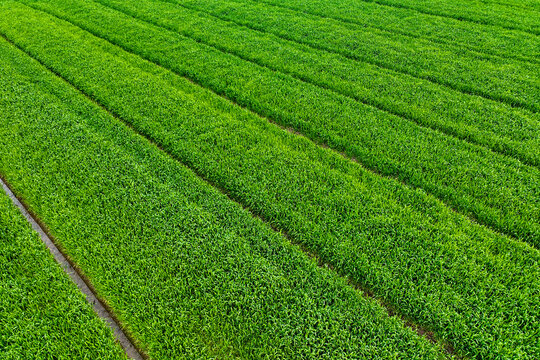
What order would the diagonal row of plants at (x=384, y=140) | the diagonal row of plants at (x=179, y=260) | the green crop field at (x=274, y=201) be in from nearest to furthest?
the diagonal row of plants at (x=179, y=260)
the green crop field at (x=274, y=201)
the diagonal row of plants at (x=384, y=140)

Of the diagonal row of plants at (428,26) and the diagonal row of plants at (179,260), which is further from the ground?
the diagonal row of plants at (428,26)

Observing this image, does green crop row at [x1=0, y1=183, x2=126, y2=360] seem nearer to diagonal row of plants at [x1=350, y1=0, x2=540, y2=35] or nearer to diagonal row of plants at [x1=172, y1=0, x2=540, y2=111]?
diagonal row of plants at [x1=172, y1=0, x2=540, y2=111]

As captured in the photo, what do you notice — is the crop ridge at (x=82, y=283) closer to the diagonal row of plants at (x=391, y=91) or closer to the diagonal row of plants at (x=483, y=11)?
the diagonal row of plants at (x=391, y=91)

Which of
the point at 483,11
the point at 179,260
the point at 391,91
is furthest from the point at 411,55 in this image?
the point at 179,260

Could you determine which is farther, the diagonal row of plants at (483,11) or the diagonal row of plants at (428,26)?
the diagonal row of plants at (483,11)

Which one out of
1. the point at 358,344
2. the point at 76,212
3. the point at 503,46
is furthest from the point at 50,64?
the point at 503,46

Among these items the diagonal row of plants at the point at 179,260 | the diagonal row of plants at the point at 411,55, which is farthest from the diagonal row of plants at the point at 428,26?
the diagonal row of plants at the point at 179,260

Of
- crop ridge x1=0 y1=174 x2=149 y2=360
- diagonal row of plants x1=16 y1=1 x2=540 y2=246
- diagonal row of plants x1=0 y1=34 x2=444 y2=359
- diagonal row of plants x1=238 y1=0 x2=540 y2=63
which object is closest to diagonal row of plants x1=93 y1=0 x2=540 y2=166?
diagonal row of plants x1=16 y1=1 x2=540 y2=246

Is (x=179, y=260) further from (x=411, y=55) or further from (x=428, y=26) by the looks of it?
(x=428, y=26)

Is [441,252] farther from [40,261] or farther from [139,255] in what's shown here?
[40,261]
